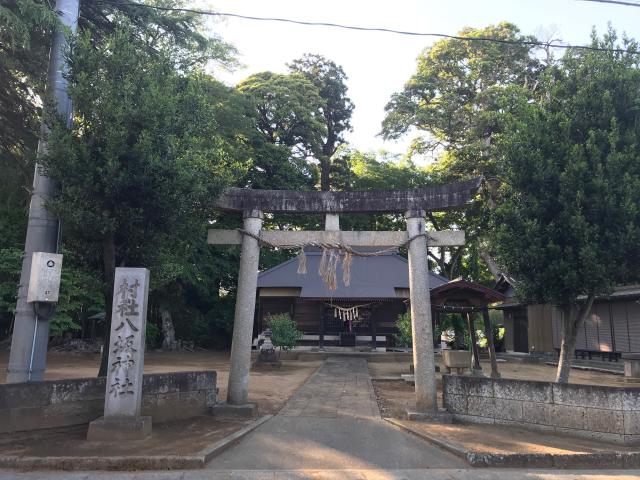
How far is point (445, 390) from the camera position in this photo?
8859mm

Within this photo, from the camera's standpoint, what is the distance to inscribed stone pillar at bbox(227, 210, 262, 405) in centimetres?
907

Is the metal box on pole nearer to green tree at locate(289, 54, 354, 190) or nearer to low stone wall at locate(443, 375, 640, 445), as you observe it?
low stone wall at locate(443, 375, 640, 445)

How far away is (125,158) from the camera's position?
750 centimetres

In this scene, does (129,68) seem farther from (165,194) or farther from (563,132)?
(563,132)

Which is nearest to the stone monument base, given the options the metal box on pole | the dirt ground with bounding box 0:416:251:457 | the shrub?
the dirt ground with bounding box 0:416:251:457

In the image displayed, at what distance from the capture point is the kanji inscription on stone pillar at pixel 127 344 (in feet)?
23.1

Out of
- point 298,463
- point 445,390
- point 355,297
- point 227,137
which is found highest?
point 227,137

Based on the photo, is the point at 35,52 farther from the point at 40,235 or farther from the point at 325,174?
the point at 325,174

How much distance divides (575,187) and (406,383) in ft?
27.8

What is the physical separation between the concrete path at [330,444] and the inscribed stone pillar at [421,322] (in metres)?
0.99

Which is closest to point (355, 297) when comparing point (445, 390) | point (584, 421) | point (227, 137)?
point (227, 137)

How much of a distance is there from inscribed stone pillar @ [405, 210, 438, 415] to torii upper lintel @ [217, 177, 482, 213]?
0.32 metres

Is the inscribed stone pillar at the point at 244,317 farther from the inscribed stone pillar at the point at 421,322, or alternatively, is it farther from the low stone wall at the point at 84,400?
the inscribed stone pillar at the point at 421,322

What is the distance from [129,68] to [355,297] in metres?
18.1
